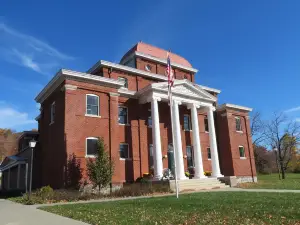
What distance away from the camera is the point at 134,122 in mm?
26844

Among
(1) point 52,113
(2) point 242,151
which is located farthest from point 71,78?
(2) point 242,151

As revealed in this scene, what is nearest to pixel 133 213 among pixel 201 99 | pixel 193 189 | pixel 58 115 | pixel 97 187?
pixel 97 187

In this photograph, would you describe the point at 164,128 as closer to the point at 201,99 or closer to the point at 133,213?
the point at 201,99

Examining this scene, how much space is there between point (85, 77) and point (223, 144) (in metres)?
18.9

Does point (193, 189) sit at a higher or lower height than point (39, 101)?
lower

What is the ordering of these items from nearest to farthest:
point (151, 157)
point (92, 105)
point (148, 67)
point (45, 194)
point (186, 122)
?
point (45, 194), point (92, 105), point (151, 157), point (186, 122), point (148, 67)

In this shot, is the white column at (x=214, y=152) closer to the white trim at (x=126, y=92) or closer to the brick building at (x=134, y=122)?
the brick building at (x=134, y=122)

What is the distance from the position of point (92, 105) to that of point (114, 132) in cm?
289

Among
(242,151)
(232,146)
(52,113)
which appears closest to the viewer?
(52,113)

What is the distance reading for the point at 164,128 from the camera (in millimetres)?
28734

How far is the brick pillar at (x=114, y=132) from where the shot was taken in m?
23.0

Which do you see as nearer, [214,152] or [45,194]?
[45,194]

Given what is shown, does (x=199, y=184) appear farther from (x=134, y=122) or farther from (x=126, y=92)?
(x=126, y=92)

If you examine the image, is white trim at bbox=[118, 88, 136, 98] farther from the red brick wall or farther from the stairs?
the red brick wall
